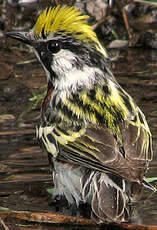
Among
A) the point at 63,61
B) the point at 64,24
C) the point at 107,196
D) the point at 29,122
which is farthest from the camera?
the point at 29,122

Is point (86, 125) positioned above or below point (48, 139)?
above

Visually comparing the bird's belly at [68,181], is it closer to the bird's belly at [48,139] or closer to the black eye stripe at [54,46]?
the bird's belly at [48,139]

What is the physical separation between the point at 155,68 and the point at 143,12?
1.78 meters

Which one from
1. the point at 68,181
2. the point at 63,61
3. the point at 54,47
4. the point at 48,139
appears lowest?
the point at 68,181

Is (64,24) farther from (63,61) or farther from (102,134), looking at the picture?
(102,134)

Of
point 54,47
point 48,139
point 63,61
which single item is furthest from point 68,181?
point 54,47

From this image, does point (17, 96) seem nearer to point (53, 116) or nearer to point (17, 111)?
point (17, 111)

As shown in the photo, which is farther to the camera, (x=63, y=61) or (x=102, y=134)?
(x=63, y=61)

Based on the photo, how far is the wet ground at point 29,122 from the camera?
677cm

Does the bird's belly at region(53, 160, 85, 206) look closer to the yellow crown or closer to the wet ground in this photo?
the wet ground

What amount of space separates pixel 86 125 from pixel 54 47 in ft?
3.00

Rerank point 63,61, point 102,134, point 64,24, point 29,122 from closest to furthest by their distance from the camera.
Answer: point 102,134 < point 64,24 < point 63,61 < point 29,122

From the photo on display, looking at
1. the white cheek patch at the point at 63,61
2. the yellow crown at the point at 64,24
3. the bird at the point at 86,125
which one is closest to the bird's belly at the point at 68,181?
the bird at the point at 86,125

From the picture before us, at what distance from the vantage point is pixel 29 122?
29.2ft
